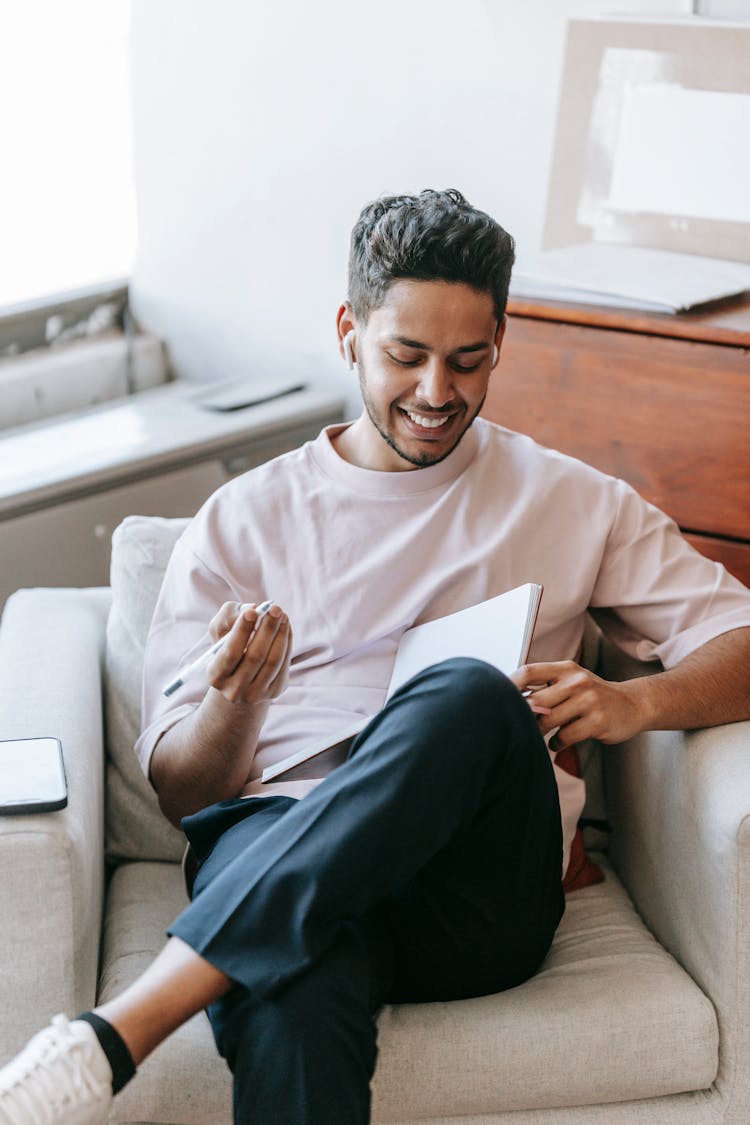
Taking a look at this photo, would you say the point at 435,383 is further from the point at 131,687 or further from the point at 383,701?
the point at 131,687

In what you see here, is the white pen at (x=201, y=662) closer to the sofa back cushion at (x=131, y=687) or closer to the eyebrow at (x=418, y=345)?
the sofa back cushion at (x=131, y=687)

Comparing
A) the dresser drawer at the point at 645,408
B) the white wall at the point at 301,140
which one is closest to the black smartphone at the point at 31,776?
the dresser drawer at the point at 645,408

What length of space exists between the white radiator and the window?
0.32 m

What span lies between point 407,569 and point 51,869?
535mm

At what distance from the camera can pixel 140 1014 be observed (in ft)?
3.85

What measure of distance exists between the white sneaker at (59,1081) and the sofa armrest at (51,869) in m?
0.14

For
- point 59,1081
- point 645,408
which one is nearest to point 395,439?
point 645,408

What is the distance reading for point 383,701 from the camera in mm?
1573

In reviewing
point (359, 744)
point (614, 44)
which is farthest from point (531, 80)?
point (359, 744)

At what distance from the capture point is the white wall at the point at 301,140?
2.35 m

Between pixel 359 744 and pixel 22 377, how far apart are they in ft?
5.21

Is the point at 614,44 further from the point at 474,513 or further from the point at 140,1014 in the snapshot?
the point at 140,1014

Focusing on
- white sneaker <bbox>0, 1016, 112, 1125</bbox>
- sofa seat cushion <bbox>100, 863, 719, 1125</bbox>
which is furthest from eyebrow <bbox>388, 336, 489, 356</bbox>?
white sneaker <bbox>0, 1016, 112, 1125</bbox>

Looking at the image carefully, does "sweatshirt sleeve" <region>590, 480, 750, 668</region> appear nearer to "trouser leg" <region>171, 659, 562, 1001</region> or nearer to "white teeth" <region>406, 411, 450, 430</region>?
"white teeth" <region>406, 411, 450, 430</region>
